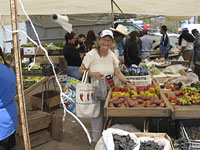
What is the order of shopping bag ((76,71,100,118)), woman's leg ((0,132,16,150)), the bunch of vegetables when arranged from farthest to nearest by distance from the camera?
shopping bag ((76,71,100,118))
the bunch of vegetables
woman's leg ((0,132,16,150))

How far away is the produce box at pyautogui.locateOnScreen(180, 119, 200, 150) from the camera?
7.82 ft

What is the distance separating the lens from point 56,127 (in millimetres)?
3902

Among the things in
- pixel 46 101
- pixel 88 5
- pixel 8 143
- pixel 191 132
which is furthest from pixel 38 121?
pixel 88 5

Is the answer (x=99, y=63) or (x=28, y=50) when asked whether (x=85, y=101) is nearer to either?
(x=99, y=63)

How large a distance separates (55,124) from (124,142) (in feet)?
6.98

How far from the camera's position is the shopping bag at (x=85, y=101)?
115 inches

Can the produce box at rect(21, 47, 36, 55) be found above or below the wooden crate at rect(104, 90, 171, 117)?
above

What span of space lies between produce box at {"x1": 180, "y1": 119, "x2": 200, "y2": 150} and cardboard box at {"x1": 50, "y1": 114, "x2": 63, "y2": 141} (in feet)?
7.50

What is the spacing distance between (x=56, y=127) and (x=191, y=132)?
8.14 ft

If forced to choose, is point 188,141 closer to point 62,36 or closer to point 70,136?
point 70,136

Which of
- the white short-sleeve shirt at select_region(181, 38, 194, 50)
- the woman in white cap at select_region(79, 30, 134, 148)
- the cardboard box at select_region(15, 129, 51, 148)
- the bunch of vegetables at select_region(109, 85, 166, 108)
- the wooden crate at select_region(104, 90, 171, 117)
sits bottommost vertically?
the cardboard box at select_region(15, 129, 51, 148)

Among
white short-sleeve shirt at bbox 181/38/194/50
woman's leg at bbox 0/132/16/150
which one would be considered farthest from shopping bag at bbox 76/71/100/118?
white short-sleeve shirt at bbox 181/38/194/50

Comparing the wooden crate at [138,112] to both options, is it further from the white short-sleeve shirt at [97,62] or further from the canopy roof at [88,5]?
the canopy roof at [88,5]

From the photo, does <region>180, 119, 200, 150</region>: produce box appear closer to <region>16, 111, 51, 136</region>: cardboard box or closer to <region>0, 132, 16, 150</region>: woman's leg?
Answer: <region>0, 132, 16, 150</region>: woman's leg
